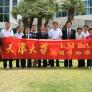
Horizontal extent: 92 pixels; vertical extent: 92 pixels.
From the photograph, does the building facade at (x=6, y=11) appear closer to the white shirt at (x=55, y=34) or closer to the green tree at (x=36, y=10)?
the green tree at (x=36, y=10)

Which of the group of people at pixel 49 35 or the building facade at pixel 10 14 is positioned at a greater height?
the building facade at pixel 10 14

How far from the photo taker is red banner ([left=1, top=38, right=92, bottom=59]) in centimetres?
1798

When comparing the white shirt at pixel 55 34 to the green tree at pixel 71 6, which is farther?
the green tree at pixel 71 6

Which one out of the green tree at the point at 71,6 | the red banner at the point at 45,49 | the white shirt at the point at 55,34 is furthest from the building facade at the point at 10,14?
the red banner at the point at 45,49

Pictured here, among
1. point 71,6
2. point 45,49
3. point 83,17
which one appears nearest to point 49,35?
point 45,49

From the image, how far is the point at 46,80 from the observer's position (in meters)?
13.9

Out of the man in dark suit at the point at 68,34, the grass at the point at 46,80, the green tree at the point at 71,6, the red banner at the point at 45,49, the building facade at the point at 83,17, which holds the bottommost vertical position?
the grass at the point at 46,80

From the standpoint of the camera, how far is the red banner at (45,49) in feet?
59.0

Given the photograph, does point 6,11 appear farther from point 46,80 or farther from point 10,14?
point 46,80

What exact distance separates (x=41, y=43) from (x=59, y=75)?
308cm

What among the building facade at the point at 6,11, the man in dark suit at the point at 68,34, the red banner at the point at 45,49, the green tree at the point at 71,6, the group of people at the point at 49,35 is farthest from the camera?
the building facade at the point at 6,11

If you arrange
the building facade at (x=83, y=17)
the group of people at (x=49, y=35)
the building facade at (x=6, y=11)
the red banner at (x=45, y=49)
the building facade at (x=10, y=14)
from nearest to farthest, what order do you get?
the red banner at (x=45, y=49) < the group of people at (x=49, y=35) < the building facade at (x=83, y=17) < the building facade at (x=10, y=14) < the building facade at (x=6, y=11)

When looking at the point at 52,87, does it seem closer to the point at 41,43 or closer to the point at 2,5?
the point at 41,43

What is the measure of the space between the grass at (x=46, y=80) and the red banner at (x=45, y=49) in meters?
0.88
